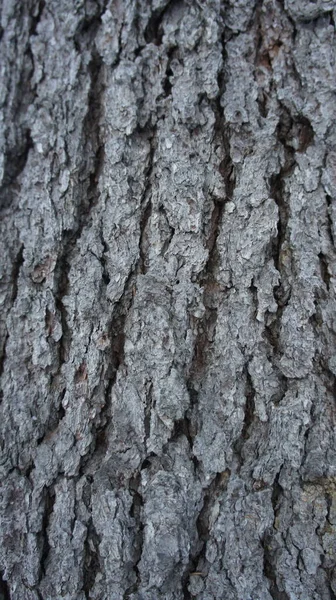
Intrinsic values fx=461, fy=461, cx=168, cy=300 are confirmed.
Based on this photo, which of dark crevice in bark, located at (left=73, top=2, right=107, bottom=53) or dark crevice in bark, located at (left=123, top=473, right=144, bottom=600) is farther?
dark crevice in bark, located at (left=73, top=2, right=107, bottom=53)

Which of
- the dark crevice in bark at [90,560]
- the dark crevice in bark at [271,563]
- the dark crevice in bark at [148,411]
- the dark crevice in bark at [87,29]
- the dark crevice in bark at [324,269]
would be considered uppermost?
the dark crevice in bark at [87,29]

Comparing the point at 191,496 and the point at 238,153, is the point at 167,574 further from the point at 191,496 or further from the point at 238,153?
the point at 238,153

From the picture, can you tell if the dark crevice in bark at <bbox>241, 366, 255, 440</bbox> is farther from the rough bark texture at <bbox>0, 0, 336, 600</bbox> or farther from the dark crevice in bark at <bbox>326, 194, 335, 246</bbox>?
the dark crevice in bark at <bbox>326, 194, 335, 246</bbox>

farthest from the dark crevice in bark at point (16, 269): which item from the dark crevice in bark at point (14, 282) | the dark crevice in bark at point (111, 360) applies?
the dark crevice in bark at point (111, 360)

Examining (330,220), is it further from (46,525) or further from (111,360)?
(46,525)

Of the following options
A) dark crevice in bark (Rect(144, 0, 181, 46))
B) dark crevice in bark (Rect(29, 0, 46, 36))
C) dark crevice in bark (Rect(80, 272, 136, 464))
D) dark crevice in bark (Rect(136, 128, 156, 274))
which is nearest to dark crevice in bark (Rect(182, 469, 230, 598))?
dark crevice in bark (Rect(80, 272, 136, 464))

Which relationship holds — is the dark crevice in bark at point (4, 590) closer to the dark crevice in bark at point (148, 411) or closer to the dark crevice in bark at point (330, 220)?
the dark crevice in bark at point (148, 411)

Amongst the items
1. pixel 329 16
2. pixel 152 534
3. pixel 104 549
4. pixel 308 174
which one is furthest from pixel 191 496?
pixel 329 16

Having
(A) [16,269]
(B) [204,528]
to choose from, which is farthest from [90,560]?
(A) [16,269]
